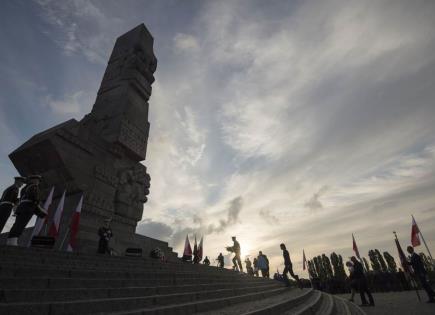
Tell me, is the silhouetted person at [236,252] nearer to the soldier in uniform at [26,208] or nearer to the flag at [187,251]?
the flag at [187,251]

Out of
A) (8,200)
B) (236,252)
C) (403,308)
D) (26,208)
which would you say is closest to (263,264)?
(236,252)

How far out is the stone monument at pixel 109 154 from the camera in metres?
11.3

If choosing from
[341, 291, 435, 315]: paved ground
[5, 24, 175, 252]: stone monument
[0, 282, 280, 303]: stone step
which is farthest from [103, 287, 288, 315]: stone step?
[5, 24, 175, 252]: stone monument

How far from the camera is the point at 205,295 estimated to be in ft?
18.2

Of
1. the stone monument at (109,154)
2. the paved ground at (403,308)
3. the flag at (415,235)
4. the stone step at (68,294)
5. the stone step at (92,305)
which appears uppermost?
the stone monument at (109,154)

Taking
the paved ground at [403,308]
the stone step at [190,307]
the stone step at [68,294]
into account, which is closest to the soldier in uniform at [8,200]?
the stone step at [68,294]

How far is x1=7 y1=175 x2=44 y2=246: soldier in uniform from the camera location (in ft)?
21.0

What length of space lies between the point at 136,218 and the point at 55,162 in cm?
508

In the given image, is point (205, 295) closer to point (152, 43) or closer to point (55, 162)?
point (55, 162)

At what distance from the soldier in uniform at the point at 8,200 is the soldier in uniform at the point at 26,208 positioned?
200 millimetres

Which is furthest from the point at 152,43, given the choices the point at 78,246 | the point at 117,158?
the point at 78,246

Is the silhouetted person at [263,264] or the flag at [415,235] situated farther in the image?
the silhouetted person at [263,264]

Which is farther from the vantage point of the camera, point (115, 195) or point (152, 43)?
point (152, 43)

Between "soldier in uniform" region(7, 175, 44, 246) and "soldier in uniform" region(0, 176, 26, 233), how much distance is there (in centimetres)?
20
